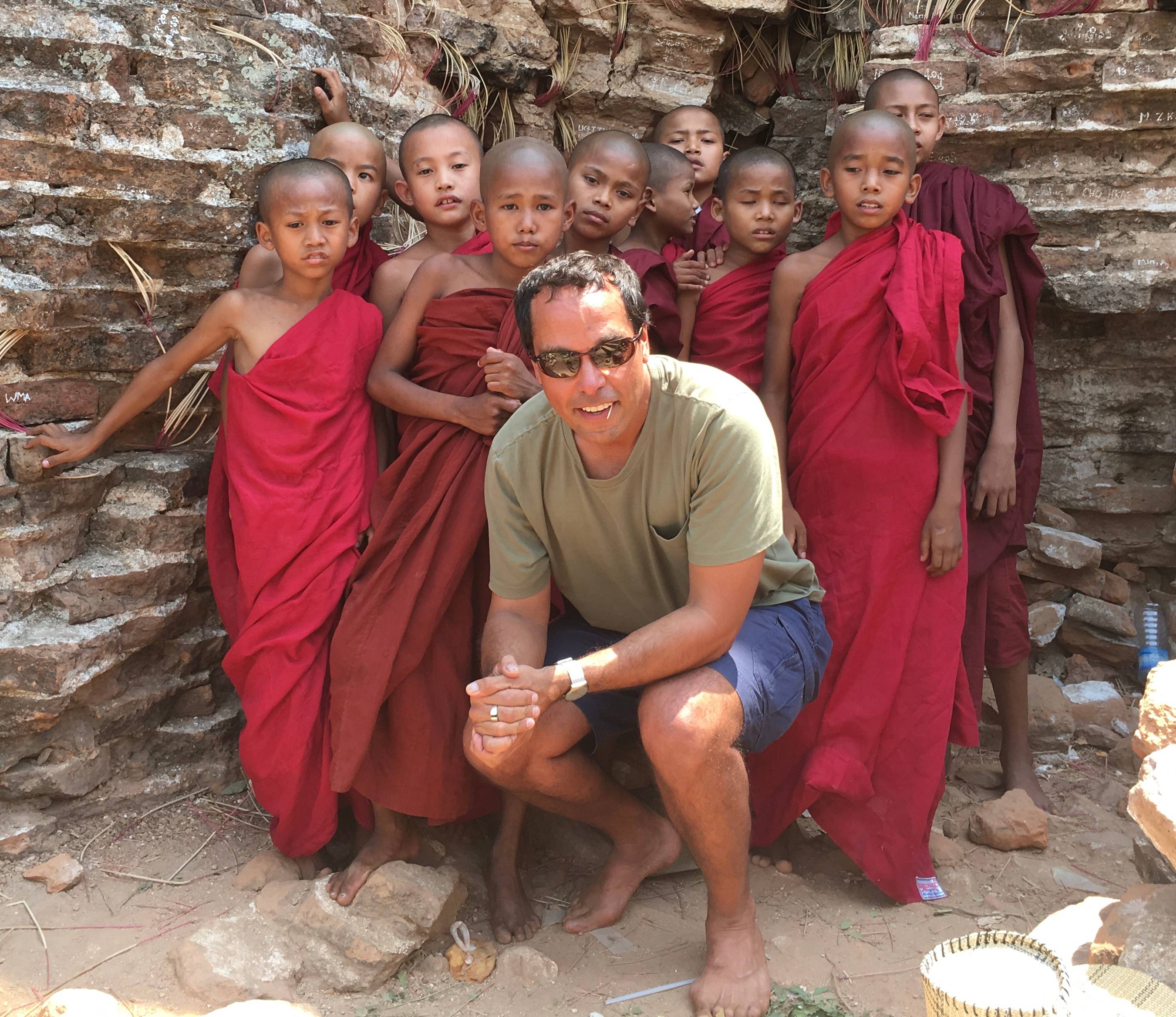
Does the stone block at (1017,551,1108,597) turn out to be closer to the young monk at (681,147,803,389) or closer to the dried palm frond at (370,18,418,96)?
the young monk at (681,147,803,389)

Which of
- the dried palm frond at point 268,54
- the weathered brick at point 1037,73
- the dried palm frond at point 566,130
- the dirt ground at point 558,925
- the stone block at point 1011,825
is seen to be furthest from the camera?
the dried palm frond at point 566,130

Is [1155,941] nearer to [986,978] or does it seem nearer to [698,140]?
[986,978]

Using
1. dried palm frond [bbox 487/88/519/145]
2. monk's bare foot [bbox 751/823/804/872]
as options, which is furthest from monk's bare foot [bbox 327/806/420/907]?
dried palm frond [bbox 487/88/519/145]

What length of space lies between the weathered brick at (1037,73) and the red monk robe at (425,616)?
1.96 metres

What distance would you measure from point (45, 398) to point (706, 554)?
1893 millimetres

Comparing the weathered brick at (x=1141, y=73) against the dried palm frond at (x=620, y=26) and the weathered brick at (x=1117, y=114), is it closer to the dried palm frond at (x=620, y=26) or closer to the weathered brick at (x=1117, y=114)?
the weathered brick at (x=1117, y=114)

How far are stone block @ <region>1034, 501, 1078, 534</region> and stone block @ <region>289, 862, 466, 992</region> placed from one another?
8.53 feet

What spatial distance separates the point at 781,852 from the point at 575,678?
3.64 ft

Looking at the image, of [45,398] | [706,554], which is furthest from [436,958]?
[45,398]

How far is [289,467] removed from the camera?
113 inches

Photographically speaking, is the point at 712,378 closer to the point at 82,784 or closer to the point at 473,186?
the point at 473,186

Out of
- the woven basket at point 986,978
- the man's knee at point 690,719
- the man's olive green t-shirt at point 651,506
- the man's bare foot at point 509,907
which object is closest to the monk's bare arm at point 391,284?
the man's olive green t-shirt at point 651,506

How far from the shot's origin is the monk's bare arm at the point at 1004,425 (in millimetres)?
3229

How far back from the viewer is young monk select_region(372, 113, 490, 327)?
321 cm
